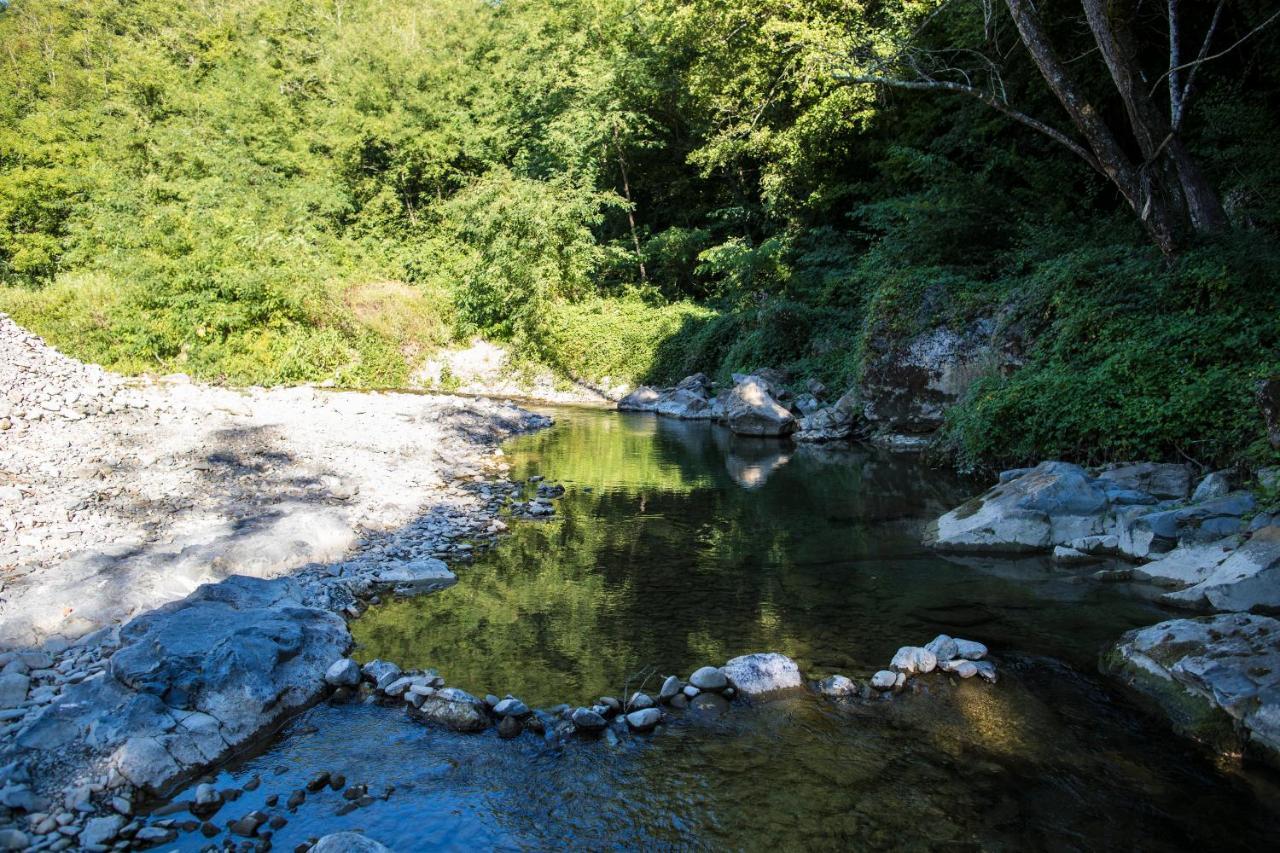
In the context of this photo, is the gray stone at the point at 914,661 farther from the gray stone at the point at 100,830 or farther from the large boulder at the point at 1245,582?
the gray stone at the point at 100,830

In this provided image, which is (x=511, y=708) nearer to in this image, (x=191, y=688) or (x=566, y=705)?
(x=566, y=705)

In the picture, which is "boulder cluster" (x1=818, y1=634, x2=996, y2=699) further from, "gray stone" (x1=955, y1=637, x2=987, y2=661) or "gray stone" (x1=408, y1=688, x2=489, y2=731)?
"gray stone" (x1=408, y1=688, x2=489, y2=731)

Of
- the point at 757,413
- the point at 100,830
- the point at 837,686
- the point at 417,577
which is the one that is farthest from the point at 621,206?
the point at 100,830

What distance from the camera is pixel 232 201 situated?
30.2 metres

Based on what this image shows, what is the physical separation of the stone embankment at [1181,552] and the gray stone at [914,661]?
130 cm

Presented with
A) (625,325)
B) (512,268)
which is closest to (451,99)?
(512,268)

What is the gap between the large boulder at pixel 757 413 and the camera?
17.5 metres

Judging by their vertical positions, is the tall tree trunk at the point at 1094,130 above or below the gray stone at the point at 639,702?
above

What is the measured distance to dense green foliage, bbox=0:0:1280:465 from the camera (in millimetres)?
11219

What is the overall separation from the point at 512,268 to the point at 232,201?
13.4 meters

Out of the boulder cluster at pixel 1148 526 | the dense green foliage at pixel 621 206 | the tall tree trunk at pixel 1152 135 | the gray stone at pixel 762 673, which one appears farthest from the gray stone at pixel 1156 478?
the gray stone at pixel 762 673

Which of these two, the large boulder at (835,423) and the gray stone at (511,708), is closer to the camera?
the gray stone at (511,708)

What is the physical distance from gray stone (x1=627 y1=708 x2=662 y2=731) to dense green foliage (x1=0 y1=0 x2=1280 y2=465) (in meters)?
7.65

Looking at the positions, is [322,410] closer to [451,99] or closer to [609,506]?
[609,506]
